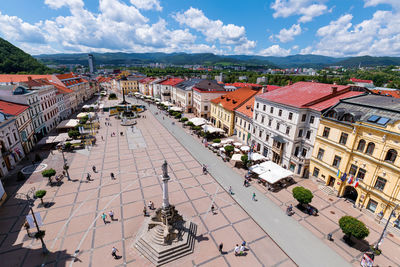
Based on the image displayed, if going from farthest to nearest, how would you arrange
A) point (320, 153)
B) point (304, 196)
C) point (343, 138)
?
point (320, 153) < point (343, 138) < point (304, 196)

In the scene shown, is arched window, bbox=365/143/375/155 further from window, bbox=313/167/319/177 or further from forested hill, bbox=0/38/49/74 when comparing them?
forested hill, bbox=0/38/49/74

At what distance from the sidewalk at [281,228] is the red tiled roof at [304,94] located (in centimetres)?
1636

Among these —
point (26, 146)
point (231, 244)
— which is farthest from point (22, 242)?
point (26, 146)

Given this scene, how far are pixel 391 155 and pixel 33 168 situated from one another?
2212 inches

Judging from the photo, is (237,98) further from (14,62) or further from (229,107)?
(14,62)

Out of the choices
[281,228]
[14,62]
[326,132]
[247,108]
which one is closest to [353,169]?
[326,132]

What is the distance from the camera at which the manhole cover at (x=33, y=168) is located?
3575cm

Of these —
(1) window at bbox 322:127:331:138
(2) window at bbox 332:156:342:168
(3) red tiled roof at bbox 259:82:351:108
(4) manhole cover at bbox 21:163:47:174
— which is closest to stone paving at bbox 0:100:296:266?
(4) manhole cover at bbox 21:163:47:174

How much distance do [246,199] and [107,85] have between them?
188m

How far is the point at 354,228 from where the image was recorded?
20375 mm

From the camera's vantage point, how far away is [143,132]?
59.0 m

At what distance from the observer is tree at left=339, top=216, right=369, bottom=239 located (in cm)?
2016

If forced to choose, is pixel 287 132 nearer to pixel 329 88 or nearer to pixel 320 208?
pixel 329 88

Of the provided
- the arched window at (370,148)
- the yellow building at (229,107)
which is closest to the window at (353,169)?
the arched window at (370,148)
